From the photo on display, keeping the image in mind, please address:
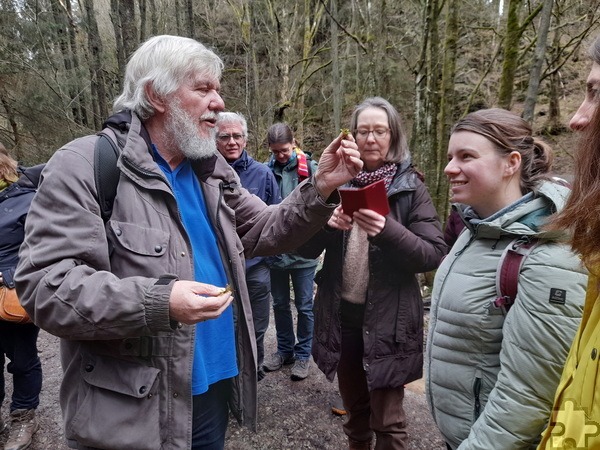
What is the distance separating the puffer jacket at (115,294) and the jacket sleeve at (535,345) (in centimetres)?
109

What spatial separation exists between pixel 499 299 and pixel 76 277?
1419mm

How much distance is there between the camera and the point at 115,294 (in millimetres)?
1170

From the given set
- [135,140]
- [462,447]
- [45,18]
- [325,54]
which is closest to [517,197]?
[462,447]

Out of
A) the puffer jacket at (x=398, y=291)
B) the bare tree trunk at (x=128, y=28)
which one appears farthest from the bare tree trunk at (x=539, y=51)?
the bare tree trunk at (x=128, y=28)

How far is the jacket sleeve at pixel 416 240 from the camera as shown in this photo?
2.00m

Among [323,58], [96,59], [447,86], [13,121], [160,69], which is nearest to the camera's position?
[160,69]

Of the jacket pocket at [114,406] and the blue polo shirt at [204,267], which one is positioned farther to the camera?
the blue polo shirt at [204,267]

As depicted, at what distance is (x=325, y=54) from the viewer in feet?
52.0

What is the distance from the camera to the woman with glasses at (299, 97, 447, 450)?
212 cm

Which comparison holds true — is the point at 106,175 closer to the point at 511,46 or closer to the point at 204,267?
the point at 204,267

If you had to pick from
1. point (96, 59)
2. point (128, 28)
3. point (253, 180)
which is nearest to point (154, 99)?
point (253, 180)

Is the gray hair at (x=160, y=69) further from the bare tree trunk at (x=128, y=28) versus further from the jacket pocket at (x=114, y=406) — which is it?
the bare tree trunk at (x=128, y=28)

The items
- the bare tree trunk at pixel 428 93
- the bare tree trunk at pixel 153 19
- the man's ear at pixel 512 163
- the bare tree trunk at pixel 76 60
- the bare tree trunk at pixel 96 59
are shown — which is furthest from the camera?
the bare tree trunk at pixel 153 19

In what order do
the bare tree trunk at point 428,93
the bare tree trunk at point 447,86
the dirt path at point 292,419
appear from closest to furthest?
the dirt path at point 292,419 → the bare tree trunk at point 447,86 → the bare tree trunk at point 428,93
